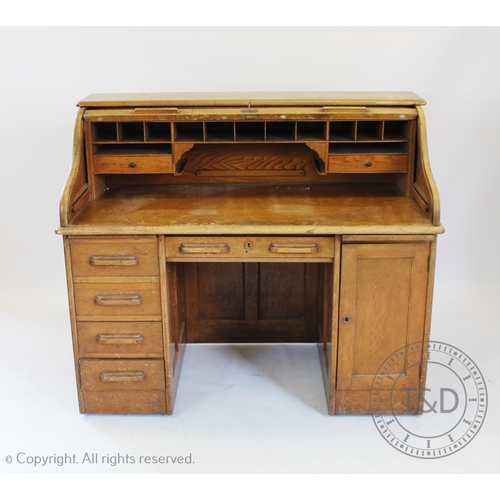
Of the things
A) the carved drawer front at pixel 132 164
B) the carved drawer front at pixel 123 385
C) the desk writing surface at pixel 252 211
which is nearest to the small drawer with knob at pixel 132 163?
the carved drawer front at pixel 132 164

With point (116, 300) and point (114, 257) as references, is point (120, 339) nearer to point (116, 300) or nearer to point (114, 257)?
point (116, 300)

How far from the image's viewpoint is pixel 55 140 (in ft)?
15.6

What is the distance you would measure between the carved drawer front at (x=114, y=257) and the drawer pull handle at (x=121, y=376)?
1.58 ft

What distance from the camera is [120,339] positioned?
3623 millimetres

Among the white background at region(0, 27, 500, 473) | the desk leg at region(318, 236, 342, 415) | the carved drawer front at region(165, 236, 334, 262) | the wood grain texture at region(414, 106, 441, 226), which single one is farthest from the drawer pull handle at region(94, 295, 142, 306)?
the wood grain texture at region(414, 106, 441, 226)

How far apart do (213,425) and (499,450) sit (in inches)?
50.3

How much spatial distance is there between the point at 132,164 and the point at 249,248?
2.57 ft

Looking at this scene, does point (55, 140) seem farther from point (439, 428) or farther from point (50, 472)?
point (439, 428)

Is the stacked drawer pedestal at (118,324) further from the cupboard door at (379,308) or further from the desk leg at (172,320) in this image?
the cupboard door at (379,308)

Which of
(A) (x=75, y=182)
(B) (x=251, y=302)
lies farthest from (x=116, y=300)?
(B) (x=251, y=302)

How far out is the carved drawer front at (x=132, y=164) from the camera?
150 inches

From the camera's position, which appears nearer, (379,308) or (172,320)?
(379,308)

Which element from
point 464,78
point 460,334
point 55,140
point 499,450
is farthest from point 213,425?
point 464,78

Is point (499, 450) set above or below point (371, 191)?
below
